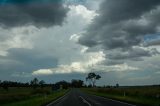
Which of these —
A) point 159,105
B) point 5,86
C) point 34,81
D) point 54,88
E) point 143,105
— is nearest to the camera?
point 159,105

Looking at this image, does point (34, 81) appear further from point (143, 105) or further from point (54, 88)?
point (143, 105)

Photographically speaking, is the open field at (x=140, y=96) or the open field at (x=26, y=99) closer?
the open field at (x=140, y=96)

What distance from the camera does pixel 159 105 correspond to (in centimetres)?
2573

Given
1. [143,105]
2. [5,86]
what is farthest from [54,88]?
[143,105]

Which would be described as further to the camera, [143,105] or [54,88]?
[54,88]

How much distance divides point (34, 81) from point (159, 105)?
166780 mm

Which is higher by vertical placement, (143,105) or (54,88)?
(54,88)

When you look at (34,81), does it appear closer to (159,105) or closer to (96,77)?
(96,77)

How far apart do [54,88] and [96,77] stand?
99842 millimetres

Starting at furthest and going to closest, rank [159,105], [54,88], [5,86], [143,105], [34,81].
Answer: [34,81] < [5,86] < [54,88] < [143,105] < [159,105]

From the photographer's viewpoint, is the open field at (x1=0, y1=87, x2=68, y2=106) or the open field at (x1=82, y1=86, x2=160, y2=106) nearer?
the open field at (x1=82, y1=86, x2=160, y2=106)

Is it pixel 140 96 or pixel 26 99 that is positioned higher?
pixel 140 96

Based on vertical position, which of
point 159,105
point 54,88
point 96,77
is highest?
point 96,77

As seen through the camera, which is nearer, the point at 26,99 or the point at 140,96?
the point at 140,96
